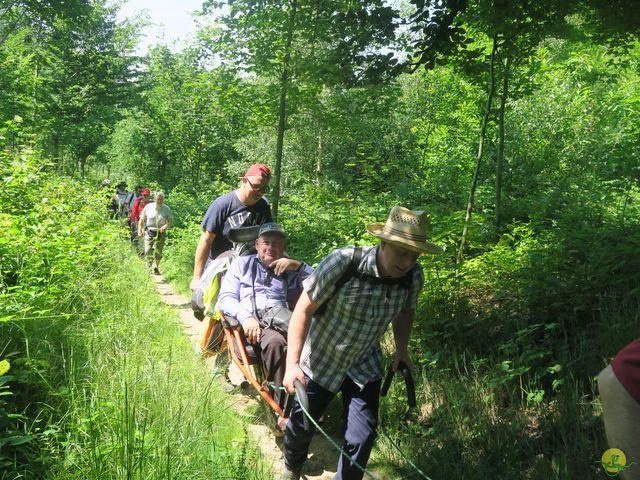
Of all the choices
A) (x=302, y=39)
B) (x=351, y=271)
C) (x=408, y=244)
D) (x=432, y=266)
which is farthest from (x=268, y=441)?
(x=302, y=39)

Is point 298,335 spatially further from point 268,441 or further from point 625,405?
point 625,405

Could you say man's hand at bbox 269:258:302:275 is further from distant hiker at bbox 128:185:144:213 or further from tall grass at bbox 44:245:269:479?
distant hiker at bbox 128:185:144:213

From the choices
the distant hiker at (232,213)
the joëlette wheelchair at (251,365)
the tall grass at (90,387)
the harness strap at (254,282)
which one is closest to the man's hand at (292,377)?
the tall grass at (90,387)

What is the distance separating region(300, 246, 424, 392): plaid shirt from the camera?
279cm

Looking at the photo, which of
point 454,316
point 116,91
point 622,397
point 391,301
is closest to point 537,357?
point 454,316

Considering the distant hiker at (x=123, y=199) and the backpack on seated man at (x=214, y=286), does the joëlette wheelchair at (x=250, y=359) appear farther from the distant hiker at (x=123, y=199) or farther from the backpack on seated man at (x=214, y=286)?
the distant hiker at (x=123, y=199)

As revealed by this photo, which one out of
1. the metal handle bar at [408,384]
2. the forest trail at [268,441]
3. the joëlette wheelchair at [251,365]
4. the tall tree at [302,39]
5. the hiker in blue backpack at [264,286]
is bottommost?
the forest trail at [268,441]

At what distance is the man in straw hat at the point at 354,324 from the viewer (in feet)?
9.08

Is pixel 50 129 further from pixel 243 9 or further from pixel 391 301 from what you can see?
pixel 391 301

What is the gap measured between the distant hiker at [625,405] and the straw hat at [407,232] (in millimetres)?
1451

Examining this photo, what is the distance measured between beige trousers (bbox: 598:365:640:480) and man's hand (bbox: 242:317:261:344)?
2.94m

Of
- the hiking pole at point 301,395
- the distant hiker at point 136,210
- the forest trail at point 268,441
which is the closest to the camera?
the hiking pole at point 301,395

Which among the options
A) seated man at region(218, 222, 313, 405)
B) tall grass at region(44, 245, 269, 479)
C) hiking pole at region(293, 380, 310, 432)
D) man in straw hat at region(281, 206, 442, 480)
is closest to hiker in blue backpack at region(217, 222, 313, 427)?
seated man at region(218, 222, 313, 405)

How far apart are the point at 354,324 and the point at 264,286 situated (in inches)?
62.6
